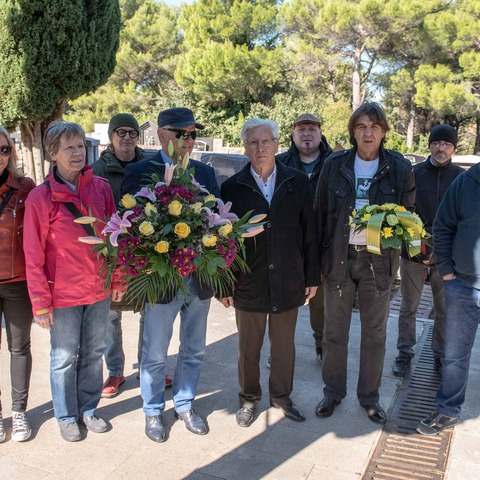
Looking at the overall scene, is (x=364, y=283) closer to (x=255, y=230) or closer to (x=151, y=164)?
(x=255, y=230)

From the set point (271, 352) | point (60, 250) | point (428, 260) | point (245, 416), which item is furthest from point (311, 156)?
point (60, 250)

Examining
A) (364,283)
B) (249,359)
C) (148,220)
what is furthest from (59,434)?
(364,283)

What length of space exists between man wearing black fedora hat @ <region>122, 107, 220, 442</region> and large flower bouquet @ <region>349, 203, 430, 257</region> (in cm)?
99

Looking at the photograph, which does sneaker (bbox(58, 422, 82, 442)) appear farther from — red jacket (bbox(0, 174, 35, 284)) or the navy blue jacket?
the navy blue jacket

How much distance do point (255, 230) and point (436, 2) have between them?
31.2m

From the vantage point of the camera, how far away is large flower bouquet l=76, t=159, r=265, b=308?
9.46ft

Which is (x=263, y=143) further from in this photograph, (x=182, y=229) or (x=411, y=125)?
(x=411, y=125)

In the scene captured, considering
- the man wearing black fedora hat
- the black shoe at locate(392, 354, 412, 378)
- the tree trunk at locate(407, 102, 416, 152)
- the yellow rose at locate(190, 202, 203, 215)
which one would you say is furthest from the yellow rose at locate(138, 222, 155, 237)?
the tree trunk at locate(407, 102, 416, 152)

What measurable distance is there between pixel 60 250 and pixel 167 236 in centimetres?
73

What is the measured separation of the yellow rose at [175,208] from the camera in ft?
9.47

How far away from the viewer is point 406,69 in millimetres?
32531

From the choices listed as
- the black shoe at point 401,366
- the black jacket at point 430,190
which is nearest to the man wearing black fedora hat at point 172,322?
the black shoe at point 401,366

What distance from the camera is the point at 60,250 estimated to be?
320cm

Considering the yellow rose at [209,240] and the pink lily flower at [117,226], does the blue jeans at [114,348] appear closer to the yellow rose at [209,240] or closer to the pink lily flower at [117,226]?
the pink lily flower at [117,226]
